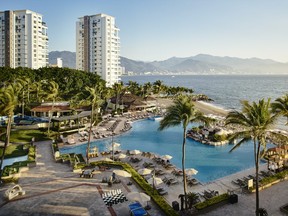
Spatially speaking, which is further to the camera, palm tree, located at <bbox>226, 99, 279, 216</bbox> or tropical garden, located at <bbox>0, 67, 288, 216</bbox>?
tropical garden, located at <bbox>0, 67, 288, 216</bbox>

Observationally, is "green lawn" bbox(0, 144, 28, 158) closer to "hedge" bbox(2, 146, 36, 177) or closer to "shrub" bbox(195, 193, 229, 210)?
"hedge" bbox(2, 146, 36, 177)

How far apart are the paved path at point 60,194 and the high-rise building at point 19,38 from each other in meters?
112

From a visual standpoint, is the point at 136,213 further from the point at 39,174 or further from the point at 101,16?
the point at 101,16

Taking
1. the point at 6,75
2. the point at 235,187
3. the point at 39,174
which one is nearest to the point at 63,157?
the point at 39,174

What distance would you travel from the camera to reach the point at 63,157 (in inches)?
1200

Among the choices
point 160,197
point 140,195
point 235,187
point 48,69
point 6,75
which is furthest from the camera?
point 48,69

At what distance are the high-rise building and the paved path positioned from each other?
367ft

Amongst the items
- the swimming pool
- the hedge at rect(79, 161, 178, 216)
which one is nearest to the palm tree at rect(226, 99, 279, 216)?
the hedge at rect(79, 161, 178, 216)

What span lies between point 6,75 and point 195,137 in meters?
54.8

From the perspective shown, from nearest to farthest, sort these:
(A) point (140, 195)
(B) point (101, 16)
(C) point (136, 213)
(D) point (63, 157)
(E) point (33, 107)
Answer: (C) point (136, 213)
(A) point (140, 195)
(D) point (63, 157)
(E) point (33, 107)
(B) point (101, 16)

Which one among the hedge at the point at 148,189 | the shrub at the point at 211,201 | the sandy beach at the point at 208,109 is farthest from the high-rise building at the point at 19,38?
the shrub at the point at 211,201

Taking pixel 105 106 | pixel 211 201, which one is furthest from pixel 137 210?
pixel 105 106

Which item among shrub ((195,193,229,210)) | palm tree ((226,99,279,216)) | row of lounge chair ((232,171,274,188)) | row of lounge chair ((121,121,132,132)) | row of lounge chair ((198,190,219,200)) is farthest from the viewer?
row of lounge chair ((121,121,132,132))

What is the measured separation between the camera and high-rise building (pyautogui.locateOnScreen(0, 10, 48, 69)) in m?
121
